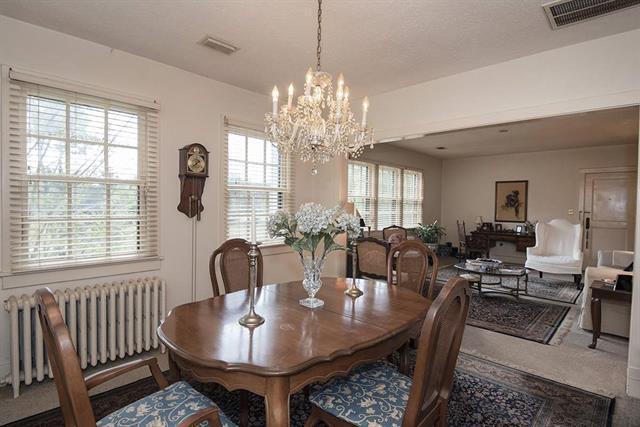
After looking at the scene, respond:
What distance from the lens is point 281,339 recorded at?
1.51 metres

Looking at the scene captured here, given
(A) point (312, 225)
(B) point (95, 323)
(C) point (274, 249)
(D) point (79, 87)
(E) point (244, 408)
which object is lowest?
(E) point (244, 408)

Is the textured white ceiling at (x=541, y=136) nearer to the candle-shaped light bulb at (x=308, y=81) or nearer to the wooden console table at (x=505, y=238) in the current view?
the wooden console table at (x=505, y=238)

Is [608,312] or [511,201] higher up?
[511,201]

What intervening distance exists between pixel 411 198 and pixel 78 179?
6.76m

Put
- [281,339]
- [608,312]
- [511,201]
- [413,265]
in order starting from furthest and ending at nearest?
1. [511,201]
2. [608,312]
3. [413,265]
4. [281,339]

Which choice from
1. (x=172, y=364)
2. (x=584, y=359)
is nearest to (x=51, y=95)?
(x=172, y=364)

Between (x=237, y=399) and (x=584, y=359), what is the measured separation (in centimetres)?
301

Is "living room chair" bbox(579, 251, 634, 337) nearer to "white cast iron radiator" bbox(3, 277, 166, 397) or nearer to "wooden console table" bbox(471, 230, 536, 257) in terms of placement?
"wooden console table" bbox(471, 230, 536, 257)

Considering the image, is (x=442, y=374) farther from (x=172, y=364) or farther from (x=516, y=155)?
(x=516, y=155)

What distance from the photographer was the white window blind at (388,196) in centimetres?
703

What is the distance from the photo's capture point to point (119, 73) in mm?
2848

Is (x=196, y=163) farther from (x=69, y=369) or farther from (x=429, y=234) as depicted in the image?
(x=429, y=234)

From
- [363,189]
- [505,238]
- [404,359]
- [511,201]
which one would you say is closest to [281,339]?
[404,359]

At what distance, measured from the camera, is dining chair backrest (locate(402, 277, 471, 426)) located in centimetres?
119
